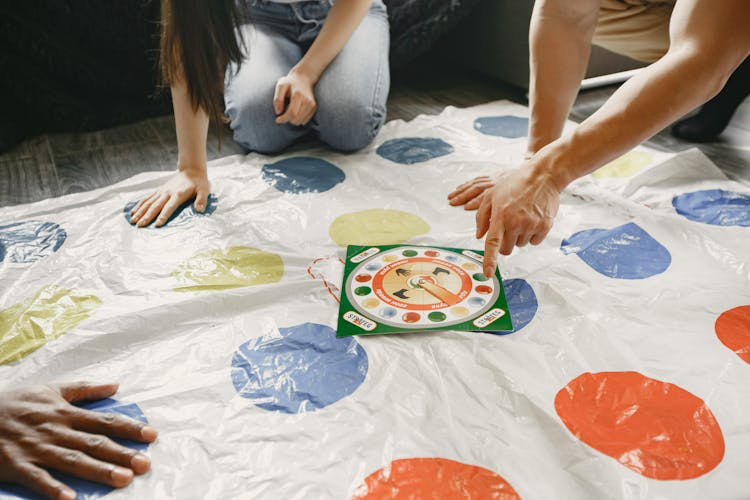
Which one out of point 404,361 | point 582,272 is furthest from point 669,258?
point 404,361

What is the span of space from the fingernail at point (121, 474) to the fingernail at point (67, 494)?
0.10 feet

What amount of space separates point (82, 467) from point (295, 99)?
731 millimetres

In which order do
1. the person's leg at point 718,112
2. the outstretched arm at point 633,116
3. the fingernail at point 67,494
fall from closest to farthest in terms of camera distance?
the fingernail at point 67,494, the outstretched arm at point 633,116, the person's leg at point 718,112

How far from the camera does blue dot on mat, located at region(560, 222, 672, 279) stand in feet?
2.28

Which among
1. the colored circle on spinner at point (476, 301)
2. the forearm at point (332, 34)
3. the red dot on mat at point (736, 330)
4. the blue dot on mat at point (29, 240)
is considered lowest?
the blue dot on mat at point (29, 240)

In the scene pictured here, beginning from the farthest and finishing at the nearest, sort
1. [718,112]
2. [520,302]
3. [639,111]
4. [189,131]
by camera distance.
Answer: [718,112] < [189,131] < [520,302] < [639,111]

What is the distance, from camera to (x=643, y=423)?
1.61ft

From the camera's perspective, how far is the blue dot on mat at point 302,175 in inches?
36.2

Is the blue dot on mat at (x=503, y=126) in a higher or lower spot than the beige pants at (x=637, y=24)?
lower

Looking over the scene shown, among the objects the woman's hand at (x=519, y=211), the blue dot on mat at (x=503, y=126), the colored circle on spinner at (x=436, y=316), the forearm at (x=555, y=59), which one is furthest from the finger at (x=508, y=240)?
the blue dot on mat at (x=503, y=126)

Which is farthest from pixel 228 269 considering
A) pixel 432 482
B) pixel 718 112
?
pixel 718 112

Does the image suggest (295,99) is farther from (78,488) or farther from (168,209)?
(78,488)

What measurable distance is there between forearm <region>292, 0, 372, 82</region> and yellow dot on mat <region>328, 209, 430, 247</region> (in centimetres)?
39

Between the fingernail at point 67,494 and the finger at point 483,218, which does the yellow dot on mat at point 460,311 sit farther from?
the fingernail at point 67,494
